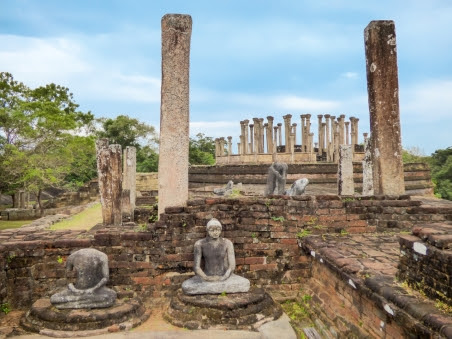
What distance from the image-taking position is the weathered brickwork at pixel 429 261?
281cm

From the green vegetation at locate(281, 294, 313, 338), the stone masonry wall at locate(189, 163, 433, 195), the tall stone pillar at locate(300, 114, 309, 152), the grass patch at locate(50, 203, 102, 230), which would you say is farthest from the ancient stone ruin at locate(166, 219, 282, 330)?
the tall stone pillar at locate(300, 114, 309, 152)

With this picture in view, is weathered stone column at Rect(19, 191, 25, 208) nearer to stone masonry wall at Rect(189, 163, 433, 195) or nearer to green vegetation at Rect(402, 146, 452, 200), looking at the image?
stone masonry wall at Rect(189, 163, 433, 195)

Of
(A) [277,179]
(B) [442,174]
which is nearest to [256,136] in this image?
(B) [442,174]

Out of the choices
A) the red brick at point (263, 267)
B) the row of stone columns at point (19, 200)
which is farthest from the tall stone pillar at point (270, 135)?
the red brick at point (263, 267)

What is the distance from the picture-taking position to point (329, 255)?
4652mm

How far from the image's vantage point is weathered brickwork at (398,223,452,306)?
2814 mm

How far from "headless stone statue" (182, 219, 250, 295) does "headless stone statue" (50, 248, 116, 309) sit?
3.40 feet

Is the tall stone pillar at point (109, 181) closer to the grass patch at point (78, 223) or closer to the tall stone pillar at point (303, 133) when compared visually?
the grass patch at point (78, 223)

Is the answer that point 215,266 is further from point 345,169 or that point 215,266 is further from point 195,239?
point 345,169

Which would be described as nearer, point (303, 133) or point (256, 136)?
point (303, 133)

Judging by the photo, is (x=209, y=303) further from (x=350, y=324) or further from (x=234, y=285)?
(x=350, y=324)

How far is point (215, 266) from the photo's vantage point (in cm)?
510

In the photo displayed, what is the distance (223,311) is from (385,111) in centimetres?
485

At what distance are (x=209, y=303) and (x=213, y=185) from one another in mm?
14440
